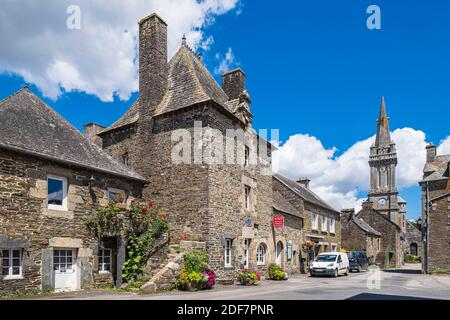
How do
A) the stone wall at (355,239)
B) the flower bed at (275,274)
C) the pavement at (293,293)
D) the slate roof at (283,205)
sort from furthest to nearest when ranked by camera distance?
the stone wall at (355,239) < the slate roof at (283,205) < the flower bed at (275,274) < the pavement at (293,293)

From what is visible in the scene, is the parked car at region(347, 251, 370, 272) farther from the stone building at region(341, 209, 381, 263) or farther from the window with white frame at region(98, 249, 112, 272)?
the window with white frame at region(98, 249, 112, 272)

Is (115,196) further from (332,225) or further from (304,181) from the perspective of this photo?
(304,181)

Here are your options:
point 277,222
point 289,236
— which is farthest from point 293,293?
point 289,236

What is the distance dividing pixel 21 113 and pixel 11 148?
286 cm

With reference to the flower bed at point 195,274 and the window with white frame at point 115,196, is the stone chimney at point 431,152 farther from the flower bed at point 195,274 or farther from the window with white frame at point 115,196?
the window with white frame at point 115,196

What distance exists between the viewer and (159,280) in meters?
13.9

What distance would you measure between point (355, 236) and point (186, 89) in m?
27.5

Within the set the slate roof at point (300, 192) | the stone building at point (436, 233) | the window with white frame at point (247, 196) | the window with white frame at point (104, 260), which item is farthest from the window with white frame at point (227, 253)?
the stone building at point (436, 233)

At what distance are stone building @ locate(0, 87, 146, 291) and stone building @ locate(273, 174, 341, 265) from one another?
49.4 ft

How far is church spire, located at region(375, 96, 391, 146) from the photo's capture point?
7931 cm

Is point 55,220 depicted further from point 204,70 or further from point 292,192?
point 292,192

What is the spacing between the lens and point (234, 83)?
21.6 meters

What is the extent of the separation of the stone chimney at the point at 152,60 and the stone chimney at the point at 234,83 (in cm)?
381

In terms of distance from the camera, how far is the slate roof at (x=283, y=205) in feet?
83.8
